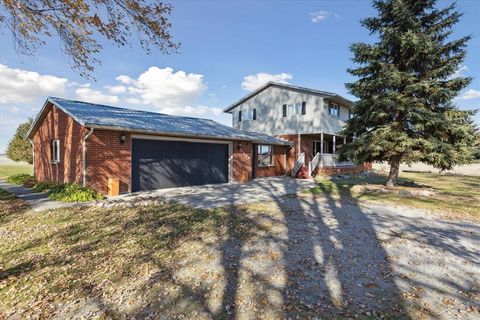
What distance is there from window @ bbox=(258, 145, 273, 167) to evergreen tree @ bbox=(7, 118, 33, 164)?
96.2 ft

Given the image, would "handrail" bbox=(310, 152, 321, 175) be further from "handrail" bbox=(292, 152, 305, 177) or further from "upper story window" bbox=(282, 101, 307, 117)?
"upper story window" bbox=(282, 101, 307, 117)

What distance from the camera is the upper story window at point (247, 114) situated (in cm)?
2338

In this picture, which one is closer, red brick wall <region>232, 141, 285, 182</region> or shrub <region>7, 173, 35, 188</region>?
shrub <region>7, 173, 35, 188</region>

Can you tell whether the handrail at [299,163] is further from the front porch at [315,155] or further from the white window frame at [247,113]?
the white window frame at [247,113]

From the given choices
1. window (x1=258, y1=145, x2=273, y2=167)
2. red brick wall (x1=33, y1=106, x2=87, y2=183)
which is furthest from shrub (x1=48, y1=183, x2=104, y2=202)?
window (x1=258, y1=145, x2=273, y2=167)

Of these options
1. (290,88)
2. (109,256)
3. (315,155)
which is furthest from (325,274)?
(290,88)

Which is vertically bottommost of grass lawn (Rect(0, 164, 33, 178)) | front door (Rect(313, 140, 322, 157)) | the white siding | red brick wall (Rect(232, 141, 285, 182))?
grass lawn (Rect(0, 164, 33, 178))

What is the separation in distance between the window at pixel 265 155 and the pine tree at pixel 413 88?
7.11 m

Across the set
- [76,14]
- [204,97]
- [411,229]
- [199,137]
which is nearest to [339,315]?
[411,229]

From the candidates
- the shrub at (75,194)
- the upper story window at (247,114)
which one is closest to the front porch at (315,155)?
the upper story window at (247,114)

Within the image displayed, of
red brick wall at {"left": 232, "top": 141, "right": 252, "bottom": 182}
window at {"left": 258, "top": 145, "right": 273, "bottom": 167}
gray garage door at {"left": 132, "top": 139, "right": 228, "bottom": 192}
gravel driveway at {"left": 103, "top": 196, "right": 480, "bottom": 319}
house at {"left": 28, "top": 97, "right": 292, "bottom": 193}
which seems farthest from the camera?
window at {"left": 258, "top": 145, "right": 273, "bottom": 167}

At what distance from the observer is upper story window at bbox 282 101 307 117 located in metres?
20.4

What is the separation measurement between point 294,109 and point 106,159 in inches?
582

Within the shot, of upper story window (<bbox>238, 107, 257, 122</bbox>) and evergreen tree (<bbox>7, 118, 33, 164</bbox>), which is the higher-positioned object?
upper story window (<bbox>238, 107, 257, 122</bbox>)
